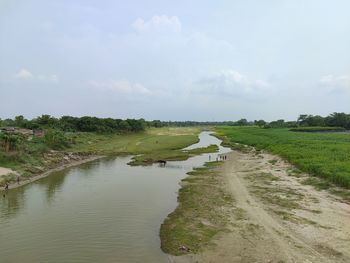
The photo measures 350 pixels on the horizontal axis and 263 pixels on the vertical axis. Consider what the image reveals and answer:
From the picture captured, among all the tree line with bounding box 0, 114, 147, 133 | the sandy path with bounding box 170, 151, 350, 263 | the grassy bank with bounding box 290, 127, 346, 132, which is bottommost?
the sandy path with bounding box 170, 151, 350, 263

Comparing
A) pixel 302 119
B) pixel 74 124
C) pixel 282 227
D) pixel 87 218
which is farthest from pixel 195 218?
pixel 302 119

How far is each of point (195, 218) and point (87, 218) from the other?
7585 mm

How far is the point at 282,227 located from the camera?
20.6 metres

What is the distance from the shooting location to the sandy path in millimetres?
16750

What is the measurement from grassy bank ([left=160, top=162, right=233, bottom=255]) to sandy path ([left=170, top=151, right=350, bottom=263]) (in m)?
0.81

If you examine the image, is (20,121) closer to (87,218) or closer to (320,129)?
(87,218)

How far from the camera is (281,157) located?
53.2 m

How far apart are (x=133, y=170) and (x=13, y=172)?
1451 cm

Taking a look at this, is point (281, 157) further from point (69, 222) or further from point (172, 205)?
point (69, 222)

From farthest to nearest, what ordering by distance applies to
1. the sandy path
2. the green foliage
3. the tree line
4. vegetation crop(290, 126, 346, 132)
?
vegetation crop(290, 126, 346, 132) → the tree line → the green foliage → the sandy path

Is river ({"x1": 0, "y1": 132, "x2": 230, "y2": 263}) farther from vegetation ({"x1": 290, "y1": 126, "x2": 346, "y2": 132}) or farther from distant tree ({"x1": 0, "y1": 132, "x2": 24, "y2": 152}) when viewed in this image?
vegetation ({"x1": 290, "y1": 126, "x2": 346, "y2": 132})

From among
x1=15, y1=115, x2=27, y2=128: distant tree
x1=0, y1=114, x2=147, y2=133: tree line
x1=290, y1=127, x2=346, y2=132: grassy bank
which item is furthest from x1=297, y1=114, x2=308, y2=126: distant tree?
x1=15, y1=115, x2=27, y2=128: distant tree

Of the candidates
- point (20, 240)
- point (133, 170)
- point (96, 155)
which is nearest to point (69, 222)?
point (20, 240)

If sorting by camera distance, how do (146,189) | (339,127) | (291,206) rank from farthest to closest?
1. (339,127)
2. (146,189)
3. (291,206)
